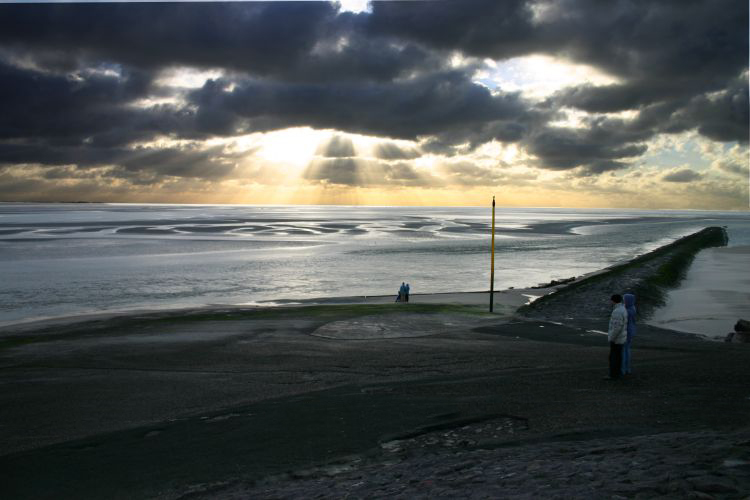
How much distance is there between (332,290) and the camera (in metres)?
43.5

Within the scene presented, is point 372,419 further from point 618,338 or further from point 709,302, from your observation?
point 709,302

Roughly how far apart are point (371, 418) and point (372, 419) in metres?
0.06

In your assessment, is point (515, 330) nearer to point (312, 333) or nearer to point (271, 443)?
point (312, 333)

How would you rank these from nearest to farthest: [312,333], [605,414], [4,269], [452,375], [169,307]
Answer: [605,414] < [452,375] < [312,333] < [169,307] < [4,269]

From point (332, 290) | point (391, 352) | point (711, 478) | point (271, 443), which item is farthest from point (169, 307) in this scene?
point (711, 478)

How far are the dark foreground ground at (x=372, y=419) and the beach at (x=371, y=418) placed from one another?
48 mm

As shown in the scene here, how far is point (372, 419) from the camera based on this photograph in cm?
1189

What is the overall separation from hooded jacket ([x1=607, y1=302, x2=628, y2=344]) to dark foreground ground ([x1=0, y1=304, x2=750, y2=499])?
108 cm

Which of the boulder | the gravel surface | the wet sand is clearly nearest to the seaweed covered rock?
the boulder

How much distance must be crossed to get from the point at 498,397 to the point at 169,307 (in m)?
26.5

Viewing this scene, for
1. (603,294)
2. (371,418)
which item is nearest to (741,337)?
(603,294)

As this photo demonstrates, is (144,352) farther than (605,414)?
Yes

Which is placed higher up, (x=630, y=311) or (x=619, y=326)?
(x=630, y=311)

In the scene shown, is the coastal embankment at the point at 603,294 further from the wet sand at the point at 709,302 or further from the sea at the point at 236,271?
the sea at the point at 236,271
